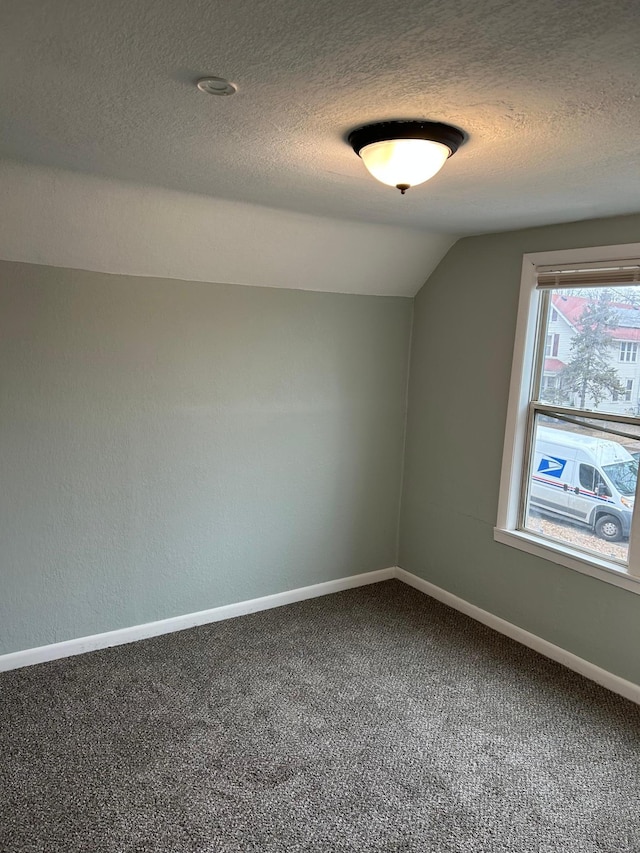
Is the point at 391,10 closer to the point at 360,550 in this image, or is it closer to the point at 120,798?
the point at 120,798

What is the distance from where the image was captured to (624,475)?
3143 millimetres

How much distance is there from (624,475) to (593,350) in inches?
25.0

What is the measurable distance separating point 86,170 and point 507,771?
2.87m

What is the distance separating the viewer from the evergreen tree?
10.4ft

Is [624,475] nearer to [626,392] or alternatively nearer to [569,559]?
[626,392]

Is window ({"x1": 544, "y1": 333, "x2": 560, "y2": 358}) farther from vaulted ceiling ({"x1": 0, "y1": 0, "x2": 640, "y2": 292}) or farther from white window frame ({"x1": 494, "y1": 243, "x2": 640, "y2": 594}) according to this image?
vaulted ceiling ({"x1": 0, "y1": 0, "x2": 640, "y2": 292})

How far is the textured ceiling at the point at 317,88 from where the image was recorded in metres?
1.21

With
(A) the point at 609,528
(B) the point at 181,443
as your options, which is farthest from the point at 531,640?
(B) the point at 181,443

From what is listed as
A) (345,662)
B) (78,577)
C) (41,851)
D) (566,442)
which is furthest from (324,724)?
(566,442)

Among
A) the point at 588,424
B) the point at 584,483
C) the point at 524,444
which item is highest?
the point at 588,424

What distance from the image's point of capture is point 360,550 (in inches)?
170

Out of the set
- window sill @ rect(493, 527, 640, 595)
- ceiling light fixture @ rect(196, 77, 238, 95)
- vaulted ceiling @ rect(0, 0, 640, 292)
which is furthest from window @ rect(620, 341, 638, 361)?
ceiling light fixture @ rect(196, 77, 238, 95)

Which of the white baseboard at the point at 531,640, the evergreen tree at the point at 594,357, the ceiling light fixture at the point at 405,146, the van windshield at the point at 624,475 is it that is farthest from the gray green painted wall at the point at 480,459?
the ceiling light fixture at the point at 405,146

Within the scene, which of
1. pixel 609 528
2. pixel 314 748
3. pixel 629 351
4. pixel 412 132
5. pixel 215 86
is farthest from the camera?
pixel 609 528
